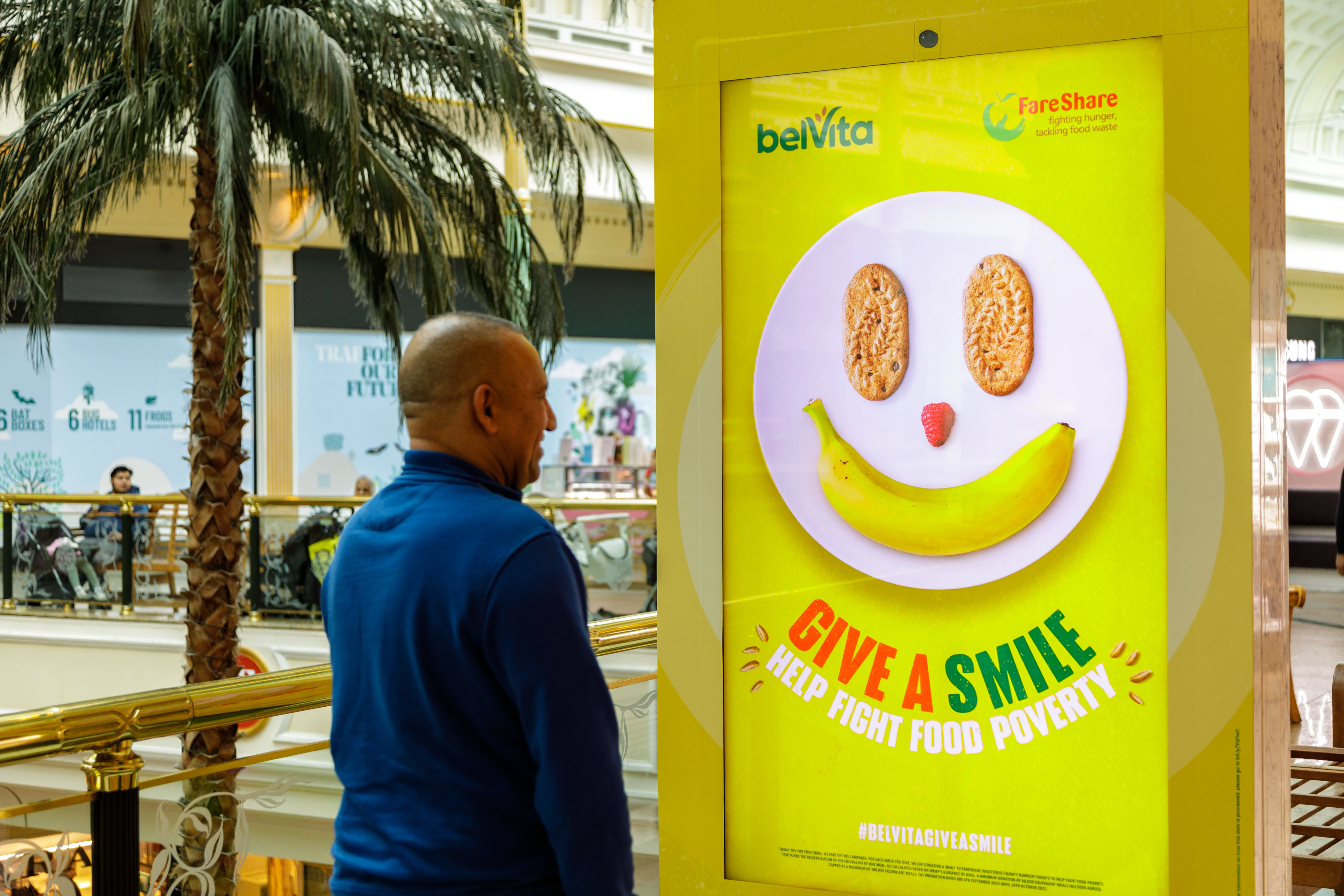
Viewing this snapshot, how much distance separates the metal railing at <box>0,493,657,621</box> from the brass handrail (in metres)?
7.70

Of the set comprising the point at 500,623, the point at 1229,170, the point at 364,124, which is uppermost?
the point at 364,124

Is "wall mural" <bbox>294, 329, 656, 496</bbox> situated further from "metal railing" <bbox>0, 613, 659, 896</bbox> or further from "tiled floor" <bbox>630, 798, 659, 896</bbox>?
"metal railing" <bbox>0, 613, 659, 896</bbox>

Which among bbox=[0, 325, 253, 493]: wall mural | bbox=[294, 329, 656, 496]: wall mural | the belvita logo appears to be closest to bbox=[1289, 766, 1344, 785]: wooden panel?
the belvita logo

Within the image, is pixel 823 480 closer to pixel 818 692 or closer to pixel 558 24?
pixel 818 692

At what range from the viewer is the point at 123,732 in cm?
239

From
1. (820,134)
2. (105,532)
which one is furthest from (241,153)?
(105,532)

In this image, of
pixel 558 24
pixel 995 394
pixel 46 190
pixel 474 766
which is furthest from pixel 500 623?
pixel 558 24

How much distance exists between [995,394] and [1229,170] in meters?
0.43

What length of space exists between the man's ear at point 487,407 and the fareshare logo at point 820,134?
69 cm

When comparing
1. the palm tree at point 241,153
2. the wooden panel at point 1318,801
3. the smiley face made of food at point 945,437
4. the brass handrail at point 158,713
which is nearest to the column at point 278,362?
the palm tree at point 241,153

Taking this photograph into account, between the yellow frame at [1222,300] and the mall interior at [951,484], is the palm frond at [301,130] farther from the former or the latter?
the yellow frame at [1222,300]

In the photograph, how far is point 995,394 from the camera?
69.3 inches

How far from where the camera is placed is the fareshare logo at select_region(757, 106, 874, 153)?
1.85 m

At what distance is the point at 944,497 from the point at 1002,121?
560 mm
